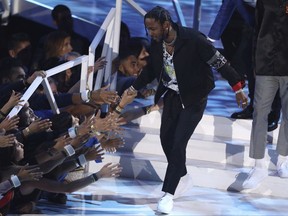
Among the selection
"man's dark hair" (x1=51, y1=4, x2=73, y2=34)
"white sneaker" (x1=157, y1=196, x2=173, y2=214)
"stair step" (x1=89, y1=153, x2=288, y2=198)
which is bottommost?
"stair step" (x1=89, y1=153, x2=288, y2=198)

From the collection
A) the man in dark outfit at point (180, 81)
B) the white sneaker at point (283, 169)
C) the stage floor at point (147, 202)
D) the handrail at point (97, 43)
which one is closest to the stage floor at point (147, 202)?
the stage floor at point (147, 202)

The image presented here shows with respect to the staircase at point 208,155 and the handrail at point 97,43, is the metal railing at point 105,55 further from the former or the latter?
the staircase at point 208,155

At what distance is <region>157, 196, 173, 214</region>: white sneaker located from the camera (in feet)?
23.2

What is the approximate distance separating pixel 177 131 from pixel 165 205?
51 cm

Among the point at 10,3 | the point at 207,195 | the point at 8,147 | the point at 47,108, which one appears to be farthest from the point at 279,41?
the point at 10,3

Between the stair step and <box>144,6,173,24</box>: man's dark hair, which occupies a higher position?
<box>144,6,173,24</box>: man's dark hair

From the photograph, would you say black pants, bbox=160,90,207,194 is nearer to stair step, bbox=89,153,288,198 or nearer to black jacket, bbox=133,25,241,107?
black jacket, bbox=133,25,241,107

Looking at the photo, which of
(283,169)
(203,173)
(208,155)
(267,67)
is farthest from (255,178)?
(267,67)

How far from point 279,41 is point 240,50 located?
4.23 feet

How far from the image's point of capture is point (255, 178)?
7.74m

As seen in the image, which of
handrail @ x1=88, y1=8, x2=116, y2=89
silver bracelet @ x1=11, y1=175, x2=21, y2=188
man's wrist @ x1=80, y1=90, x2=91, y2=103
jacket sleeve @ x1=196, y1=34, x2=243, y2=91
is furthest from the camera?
handrail @ x1=88, y1=8, x2=116, y2=89

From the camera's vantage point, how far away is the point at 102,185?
7844mm

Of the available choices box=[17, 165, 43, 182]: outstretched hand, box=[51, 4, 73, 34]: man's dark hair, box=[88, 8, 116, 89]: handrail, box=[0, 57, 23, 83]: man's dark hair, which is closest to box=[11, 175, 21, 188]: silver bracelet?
box=[17, 165, 43, 182]: outstretched hand

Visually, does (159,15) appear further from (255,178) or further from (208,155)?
(208,155)
